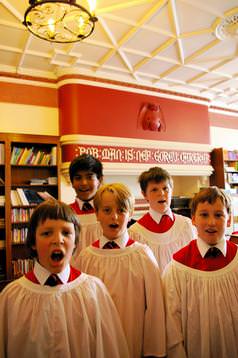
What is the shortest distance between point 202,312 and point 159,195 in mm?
717

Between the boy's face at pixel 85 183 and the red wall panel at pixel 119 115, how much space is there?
237 centimetres

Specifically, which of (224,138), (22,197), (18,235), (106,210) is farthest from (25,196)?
(224,138)

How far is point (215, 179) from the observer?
5.50m

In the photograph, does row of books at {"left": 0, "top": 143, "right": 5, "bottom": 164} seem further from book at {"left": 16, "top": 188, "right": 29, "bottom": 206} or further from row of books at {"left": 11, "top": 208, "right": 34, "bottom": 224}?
row of books at {"left": 11, "top": 208, "right": 34, "bottom": 224}

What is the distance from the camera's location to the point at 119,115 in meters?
4.47

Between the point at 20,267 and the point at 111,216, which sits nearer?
the point at 111,216

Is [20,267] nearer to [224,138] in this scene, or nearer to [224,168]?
[224,168]

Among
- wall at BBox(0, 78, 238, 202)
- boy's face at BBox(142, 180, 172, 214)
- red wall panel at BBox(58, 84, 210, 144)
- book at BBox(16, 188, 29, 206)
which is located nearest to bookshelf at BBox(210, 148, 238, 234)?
red wall panel at BBox(58, 84, 210, 144)

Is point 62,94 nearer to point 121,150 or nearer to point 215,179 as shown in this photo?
point 121,150

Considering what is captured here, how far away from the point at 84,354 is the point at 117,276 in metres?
0.35

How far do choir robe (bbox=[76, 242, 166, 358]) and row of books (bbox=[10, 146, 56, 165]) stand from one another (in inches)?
107

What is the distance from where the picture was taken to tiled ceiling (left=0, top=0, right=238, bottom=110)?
9.59 ft

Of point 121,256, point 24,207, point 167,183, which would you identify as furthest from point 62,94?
point 121,256

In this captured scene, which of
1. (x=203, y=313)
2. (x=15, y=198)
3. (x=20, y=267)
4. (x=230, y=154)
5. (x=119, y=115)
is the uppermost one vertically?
(x=119, y=115)
